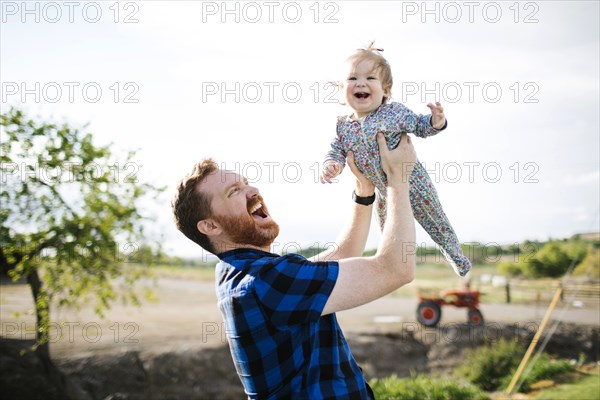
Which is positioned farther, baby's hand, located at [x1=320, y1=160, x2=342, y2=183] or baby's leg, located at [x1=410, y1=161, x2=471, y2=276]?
baby's leg, located at [x1=410, y1=161, x2=471, y2=276]

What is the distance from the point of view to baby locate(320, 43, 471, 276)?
2635 mm

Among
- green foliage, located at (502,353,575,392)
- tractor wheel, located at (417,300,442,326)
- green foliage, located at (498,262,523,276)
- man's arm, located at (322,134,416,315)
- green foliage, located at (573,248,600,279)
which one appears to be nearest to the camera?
man's arm, located at (322,134,416,315)

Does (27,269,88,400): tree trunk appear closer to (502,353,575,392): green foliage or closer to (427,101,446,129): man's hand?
(427,101,446,129): man's hand

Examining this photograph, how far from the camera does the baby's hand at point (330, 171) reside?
8.66 feet

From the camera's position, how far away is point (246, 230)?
245cm

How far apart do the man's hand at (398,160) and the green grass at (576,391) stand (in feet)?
17.9

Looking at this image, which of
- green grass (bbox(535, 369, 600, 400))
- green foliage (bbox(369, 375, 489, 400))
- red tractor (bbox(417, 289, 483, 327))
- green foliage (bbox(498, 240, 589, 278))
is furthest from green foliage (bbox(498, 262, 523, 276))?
green foliage (bbox(369, 375, 489, 400))

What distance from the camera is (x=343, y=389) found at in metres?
2.26

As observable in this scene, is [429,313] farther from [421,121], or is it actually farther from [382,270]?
[382,270]

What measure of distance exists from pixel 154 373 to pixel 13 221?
2.80 m

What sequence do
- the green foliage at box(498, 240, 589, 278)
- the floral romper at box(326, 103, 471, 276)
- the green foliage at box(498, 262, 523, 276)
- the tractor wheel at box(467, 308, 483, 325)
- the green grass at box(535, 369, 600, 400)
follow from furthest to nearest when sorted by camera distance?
the green foliage at box(498, 262, 523, 276) → the tractor wheel at box(467, 308, 483, 325) → the green foliage at box(498, 240, 589, 278) → the green grass at box(535, 369, 600, 400) → the floral romper at box(326, 103, 471, 276)

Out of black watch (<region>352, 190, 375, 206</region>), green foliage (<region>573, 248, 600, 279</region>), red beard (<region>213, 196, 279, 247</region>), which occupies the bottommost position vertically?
green foliage (<region>573, 248, 600, 279</region>)

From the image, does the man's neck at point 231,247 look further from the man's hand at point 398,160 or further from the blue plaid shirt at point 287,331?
the man's hand at point 398,160

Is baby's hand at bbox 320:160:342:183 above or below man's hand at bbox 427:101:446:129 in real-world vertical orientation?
below
